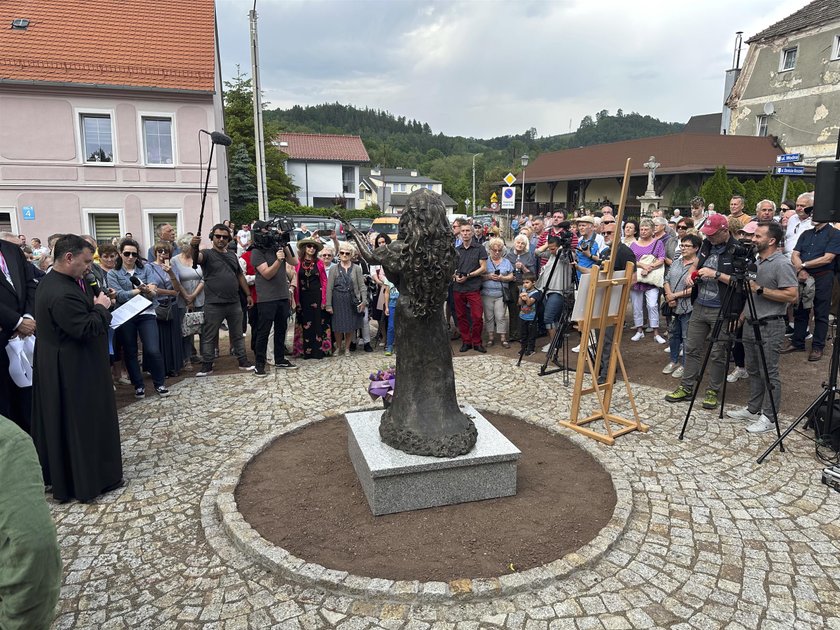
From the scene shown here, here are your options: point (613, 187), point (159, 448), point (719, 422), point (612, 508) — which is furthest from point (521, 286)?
point (613, 187)

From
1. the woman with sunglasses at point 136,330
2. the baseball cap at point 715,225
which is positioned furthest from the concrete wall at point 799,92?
the woman with sunglasses at point 136,330

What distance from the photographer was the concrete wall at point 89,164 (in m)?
16.9

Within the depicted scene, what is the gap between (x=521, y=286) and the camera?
30.7 feet

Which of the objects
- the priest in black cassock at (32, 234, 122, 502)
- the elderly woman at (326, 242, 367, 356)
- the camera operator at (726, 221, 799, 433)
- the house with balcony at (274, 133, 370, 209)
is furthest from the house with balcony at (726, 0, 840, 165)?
the house with balcony at (274, 133, 370, 209)

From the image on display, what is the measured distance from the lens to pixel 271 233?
25.3 feet

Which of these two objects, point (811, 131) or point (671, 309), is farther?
point (811, 131)

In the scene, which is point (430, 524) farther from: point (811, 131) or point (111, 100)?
point (811, 131)

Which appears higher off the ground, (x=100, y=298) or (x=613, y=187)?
(x=613, y=187)

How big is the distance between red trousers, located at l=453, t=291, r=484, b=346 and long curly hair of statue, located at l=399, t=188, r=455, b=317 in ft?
16.1

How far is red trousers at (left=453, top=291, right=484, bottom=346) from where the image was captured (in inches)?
355

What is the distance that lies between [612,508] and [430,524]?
4.66 feet

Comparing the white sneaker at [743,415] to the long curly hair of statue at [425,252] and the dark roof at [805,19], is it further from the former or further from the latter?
the dark roof at [805,19]

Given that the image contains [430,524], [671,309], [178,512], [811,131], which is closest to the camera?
[430,524]

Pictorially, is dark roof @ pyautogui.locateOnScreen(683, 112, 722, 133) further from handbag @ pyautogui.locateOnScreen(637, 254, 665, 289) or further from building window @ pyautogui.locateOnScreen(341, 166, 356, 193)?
handbag @ pyautogui.locateOnScreen(637, 254, 665, 289)
